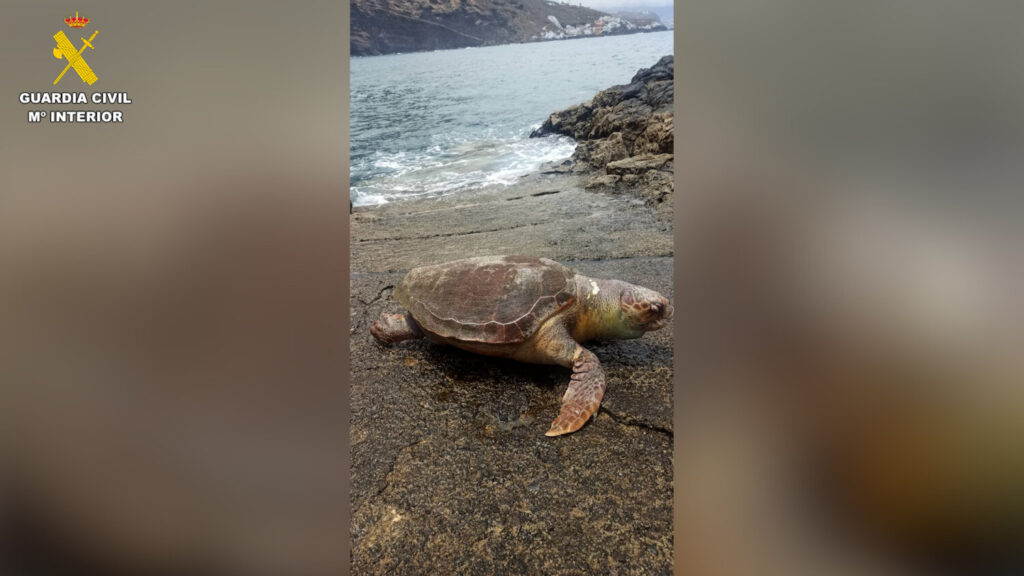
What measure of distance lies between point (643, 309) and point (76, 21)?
4.63 ft

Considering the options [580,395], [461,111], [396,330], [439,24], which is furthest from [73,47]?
[461,111]

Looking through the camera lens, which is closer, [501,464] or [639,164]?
[501,464]

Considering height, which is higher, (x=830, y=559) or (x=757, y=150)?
(x=757, y=150)

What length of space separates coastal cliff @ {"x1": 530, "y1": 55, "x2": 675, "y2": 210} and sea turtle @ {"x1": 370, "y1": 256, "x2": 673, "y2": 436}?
2.04 meters

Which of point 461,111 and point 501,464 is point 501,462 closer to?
point 501,464

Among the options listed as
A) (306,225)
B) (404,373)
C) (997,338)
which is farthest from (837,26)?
(404,373)

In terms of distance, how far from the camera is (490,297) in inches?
54.1

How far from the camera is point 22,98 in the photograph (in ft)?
2.20

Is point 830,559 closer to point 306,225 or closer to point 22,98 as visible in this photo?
point 306,225

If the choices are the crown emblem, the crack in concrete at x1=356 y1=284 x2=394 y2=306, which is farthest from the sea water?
the crown emblem

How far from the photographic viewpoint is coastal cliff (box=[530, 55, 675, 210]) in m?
3.81

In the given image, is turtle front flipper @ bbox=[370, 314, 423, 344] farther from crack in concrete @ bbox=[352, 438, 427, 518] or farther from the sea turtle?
crack in concrete @ bbox=[352, 438, 427, 518]

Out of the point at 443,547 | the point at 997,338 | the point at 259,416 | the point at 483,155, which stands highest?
the point at 483,155

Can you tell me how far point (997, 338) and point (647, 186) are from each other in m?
3.29
